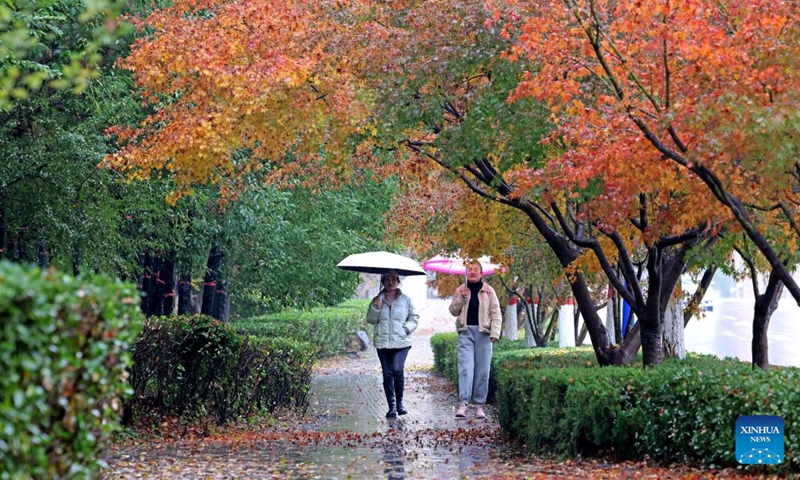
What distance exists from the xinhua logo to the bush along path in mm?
176

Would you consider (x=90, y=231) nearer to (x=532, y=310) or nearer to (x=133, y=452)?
(x=133, y=452)

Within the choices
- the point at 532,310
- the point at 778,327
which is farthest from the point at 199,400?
the point at 778,327

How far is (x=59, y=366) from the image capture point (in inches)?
145

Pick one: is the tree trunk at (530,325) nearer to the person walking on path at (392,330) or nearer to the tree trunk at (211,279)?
the tree trunk at (211,279)

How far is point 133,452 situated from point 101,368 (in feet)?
19.3

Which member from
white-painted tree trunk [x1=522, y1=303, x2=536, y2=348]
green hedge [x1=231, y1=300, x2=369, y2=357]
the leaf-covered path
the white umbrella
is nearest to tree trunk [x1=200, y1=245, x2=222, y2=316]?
green hedge [x1=231, y1=300, x2=369, y2=357]

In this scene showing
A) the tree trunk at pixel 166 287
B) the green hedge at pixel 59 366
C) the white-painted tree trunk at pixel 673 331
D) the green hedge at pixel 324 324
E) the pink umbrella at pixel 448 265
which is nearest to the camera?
the green hedge at pixel 59 366

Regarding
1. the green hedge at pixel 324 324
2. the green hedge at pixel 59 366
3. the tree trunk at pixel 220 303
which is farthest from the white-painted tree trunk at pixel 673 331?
the green hedge at pixel 324 324

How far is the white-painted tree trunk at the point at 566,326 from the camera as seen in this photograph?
21828 millimetres

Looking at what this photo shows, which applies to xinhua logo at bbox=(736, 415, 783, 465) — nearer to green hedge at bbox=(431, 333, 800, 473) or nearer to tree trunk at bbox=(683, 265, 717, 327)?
green hedge at bbox=(431, 333, 800, 473)

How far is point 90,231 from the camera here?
42.6 ft

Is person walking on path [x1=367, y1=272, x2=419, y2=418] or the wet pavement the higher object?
person walking on path [x1=367, y1=272, x2=419, y2=418]

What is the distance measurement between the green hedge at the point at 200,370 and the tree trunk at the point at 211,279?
6.61 metres

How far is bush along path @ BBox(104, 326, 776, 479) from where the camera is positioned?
26.5 ft
